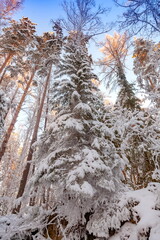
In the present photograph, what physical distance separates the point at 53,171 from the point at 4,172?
13.9 meters

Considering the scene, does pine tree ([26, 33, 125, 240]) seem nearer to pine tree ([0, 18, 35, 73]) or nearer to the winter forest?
the winter forest

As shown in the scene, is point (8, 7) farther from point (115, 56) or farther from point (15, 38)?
point (115, 56)

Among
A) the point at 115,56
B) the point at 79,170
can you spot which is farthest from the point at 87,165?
the point at 115,56

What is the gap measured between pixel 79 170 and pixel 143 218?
6.21 feet

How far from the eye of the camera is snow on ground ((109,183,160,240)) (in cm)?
305

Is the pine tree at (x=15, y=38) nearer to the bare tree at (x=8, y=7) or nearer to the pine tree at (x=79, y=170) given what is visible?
the bare tree at (x=8, y=7)

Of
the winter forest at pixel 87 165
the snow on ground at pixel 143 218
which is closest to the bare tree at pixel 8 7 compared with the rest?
the winter forest at pixel 87 165

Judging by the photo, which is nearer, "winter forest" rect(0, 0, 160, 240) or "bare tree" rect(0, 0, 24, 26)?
"winter forest" rect(0, 0, 160, 240)

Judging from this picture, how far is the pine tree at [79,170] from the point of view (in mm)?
3760

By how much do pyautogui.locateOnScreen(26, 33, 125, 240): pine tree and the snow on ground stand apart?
298 mm

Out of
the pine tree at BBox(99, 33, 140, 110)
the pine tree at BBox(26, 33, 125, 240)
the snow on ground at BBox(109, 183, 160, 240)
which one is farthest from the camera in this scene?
the pine tree at BBox(99, 33, 140, 110)

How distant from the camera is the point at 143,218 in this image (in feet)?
A: 11.1

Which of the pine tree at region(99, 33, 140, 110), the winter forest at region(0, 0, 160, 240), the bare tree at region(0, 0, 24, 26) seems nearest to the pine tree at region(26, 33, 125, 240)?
A: the winter forest at region(0, 0, 160, 240)

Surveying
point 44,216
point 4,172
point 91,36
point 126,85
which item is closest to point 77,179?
point 44,216
